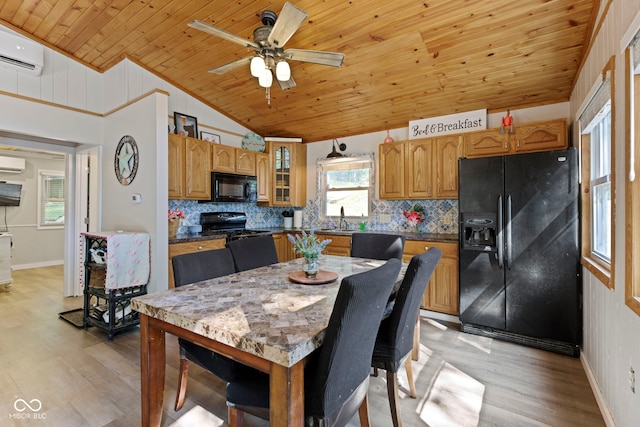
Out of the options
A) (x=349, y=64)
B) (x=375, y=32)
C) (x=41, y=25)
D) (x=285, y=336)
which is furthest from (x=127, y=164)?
(x=285, y=336)

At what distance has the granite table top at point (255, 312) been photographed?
3.35 feet

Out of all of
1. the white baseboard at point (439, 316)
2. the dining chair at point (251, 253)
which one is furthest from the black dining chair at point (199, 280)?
the white baseboard at point (439, 316)

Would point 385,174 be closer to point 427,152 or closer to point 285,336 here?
point 427,152

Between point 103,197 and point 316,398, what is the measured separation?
422 centimetres

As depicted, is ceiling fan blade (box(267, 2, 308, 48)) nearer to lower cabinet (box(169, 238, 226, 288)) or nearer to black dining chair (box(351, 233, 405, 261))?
black dining chair (box(351, 233, 405, 261))

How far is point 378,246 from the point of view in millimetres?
2779

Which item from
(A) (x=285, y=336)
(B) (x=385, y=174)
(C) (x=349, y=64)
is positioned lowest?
(A) (x=285, y=336)

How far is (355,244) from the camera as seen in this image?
292 centimetres

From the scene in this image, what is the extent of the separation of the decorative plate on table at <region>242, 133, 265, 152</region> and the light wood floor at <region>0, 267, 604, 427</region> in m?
3.01

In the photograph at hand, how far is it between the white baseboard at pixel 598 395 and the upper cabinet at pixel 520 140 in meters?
1.94

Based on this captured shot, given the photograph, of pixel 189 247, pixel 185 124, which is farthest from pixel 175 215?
pixel 185 124

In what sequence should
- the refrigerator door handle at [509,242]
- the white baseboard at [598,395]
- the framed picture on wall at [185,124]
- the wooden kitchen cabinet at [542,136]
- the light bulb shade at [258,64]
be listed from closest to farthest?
the white baseboard at [598,395], the light bulb shade at [258,64], the refrigerator door handle at [509,242], the wooden kitchen cabinet at [542,136], the framed picture on wall at [185,124]

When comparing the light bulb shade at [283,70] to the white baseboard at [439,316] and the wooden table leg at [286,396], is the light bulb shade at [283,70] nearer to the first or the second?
the wooden table leg at [286,396]

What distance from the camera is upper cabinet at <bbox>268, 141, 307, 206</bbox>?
4.87m
